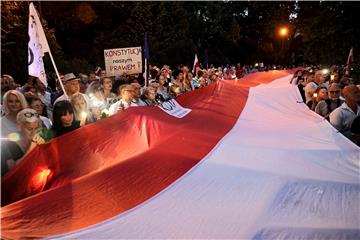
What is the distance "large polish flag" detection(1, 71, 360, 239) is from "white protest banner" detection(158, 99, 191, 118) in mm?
699

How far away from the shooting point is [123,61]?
9.80 m

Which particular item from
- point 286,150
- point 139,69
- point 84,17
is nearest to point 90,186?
point 286,150

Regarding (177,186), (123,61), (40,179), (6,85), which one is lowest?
(177,186)

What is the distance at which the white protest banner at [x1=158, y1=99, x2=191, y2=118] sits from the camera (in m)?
5.97

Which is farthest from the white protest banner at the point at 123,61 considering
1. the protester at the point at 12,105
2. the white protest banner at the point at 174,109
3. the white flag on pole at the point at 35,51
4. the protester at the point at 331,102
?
the protester at the point at 12,105

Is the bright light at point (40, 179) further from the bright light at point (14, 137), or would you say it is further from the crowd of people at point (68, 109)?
the bright light at point (14, 137)

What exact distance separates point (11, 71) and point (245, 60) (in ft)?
119

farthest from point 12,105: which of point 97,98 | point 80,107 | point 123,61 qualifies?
point 123,61

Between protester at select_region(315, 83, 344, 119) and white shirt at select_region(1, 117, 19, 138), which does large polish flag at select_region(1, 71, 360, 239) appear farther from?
protester at select_region(315, 83, 344, 119)

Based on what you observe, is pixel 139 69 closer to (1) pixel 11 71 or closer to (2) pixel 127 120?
(2) pixel 127 120

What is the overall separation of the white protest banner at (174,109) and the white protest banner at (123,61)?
3.31 m

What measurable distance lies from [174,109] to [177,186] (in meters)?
2.49

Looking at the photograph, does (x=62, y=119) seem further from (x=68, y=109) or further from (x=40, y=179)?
(x=40, y=179)

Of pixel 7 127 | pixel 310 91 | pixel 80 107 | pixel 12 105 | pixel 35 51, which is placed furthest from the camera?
pixel 310 91
